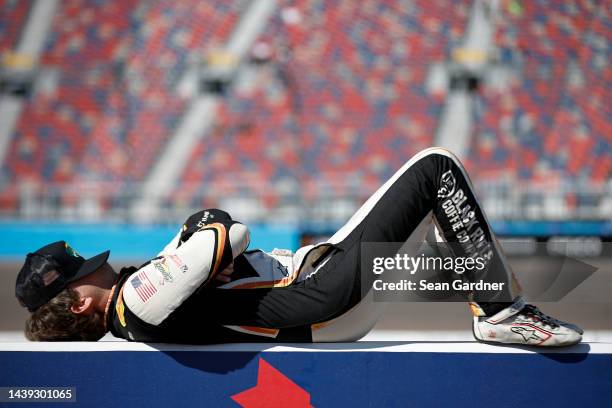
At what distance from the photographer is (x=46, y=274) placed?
6.15 ft

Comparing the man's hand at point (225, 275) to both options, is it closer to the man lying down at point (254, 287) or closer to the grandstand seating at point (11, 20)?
the man lying down at point (254, 287)

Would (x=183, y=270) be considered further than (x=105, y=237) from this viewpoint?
No

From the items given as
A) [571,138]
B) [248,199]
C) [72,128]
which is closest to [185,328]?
[248,199]

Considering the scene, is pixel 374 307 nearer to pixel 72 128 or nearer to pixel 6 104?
pixel 72 128

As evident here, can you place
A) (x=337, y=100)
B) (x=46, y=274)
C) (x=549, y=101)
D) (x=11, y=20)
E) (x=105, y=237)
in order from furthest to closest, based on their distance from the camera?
(x=11, y=20), (x=337, y=100), (x=549, y=101), (x=105, y=237), (x=46, y=274)

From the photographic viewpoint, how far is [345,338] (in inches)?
76.2

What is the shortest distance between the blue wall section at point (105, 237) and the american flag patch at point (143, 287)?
620 cm

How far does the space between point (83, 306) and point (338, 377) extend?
780 millimetres

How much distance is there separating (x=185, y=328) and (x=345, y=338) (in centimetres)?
47

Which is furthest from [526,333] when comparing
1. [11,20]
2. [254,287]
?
[11,20]

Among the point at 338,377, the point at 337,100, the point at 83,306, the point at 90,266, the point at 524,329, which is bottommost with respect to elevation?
the point at 338,377

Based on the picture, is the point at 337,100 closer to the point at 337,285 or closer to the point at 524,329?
the point at 337,285

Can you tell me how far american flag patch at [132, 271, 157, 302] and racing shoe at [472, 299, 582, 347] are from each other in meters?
0.90

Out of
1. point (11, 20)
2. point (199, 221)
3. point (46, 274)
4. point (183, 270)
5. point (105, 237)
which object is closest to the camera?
point (183, 270)
